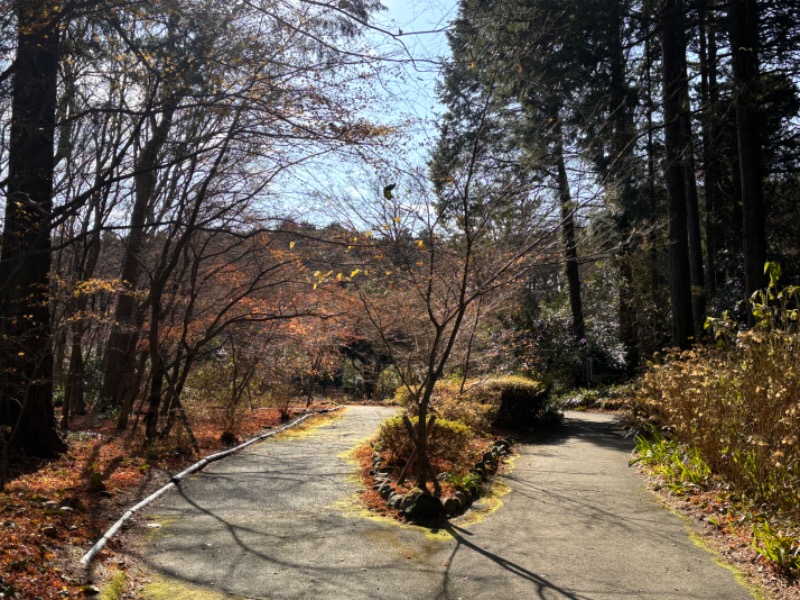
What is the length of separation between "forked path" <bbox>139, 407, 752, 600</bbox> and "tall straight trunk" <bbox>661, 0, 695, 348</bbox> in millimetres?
6894

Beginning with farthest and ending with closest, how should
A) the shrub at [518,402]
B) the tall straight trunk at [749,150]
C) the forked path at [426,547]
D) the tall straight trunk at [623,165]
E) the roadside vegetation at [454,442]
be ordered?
the shrub at [518,402], the tall straight trunk at [749,150], the tall straight trunk at [623,165], the roadside vegetation at [454,442], the forked path at [426,547]

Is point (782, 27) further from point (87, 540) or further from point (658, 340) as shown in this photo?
point (87, 540)

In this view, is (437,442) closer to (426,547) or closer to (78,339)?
(426,547)

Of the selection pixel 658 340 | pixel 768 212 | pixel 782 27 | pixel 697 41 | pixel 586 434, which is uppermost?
pixel 697 41

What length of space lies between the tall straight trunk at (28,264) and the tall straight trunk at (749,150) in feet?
35.4

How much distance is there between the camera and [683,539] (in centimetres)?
567

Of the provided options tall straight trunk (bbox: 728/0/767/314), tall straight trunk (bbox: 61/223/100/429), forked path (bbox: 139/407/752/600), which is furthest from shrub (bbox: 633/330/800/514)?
tall straight trunk (bbox: 61/223/100/429)

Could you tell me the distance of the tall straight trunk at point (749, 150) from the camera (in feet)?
37.9

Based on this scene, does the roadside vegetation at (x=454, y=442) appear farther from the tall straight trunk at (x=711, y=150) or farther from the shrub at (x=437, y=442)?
the tall straight trunk at (x=711, y=150)

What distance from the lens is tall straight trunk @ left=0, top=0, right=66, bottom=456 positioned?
7.29 metres

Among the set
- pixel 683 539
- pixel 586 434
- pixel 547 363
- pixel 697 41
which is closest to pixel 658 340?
pixel 547 363

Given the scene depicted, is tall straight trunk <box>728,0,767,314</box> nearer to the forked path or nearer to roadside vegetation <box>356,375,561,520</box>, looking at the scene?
roadside vegetation <box>356,375,561,520</box>

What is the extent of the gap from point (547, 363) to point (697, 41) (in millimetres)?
11330

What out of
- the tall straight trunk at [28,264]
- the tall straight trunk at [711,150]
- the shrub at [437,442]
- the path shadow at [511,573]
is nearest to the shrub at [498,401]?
the shrub at [437,442]
